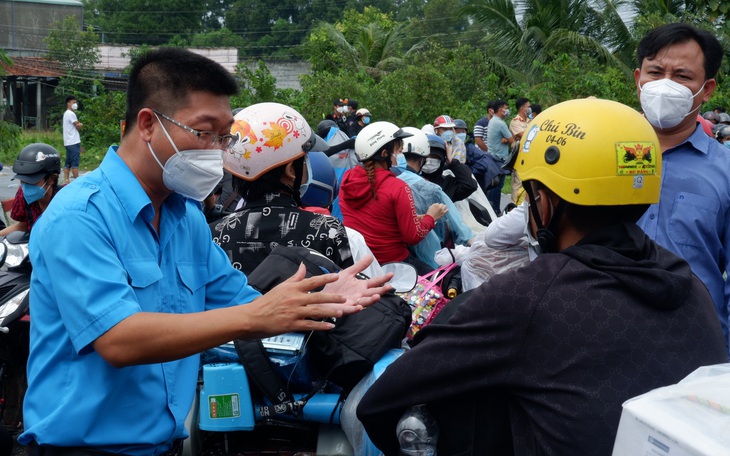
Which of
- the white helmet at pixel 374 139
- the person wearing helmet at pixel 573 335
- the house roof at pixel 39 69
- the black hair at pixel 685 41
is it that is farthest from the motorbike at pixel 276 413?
the house roof at pixel 39 69

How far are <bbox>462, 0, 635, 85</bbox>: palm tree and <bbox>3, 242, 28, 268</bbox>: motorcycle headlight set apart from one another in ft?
79.1

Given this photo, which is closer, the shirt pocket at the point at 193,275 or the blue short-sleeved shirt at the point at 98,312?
the blue short-sleeved shirt at the point at 98,312

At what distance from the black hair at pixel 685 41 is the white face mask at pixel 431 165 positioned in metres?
5.21

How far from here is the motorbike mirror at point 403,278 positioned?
12.8 feet

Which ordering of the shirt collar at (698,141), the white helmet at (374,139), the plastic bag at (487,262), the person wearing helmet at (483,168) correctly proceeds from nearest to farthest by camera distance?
the shirt collar at (698,141) → the plastic bag at (487,262) → the white helmet at (374,139) → the person wearing helmet at (483,168)

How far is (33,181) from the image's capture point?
596 cm

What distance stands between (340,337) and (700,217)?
1.66m

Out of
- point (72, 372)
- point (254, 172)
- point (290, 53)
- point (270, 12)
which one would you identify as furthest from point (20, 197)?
point (270, 12)

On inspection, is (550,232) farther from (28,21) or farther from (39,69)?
(28,21)

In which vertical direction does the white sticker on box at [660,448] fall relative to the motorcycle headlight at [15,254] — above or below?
above

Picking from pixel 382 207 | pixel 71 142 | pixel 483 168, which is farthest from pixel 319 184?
pixel 71 142

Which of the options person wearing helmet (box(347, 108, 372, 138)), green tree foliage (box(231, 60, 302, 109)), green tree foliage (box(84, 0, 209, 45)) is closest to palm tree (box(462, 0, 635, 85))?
green tree foliage (box(231, 60, 302, 109))

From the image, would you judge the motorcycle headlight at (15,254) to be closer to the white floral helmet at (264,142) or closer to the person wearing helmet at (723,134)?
the white floral helmet at (264,142)

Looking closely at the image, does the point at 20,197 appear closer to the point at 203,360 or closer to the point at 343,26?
the point at 203,360
